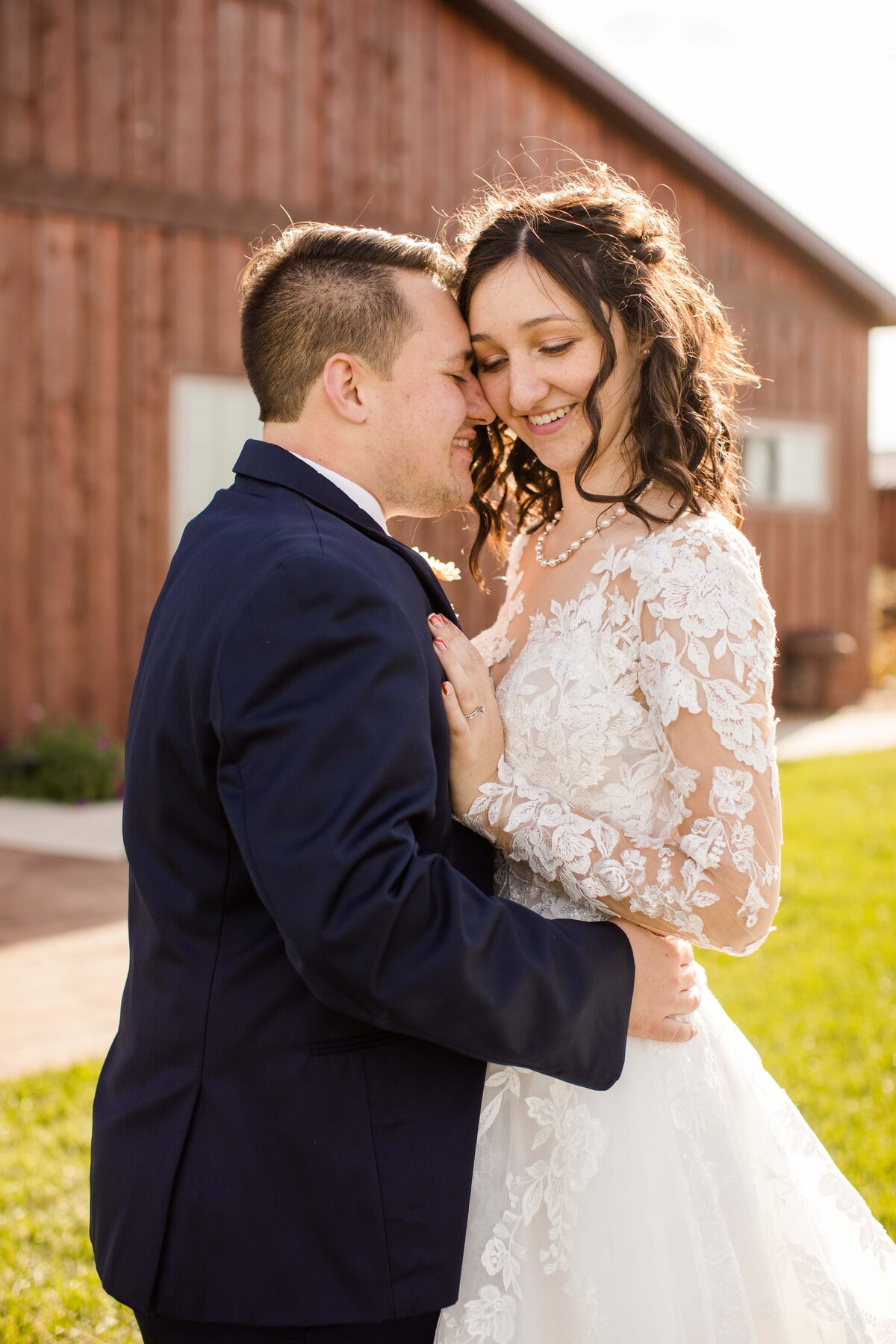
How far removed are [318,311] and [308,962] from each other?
1.09 metres

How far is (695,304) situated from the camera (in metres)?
2.54

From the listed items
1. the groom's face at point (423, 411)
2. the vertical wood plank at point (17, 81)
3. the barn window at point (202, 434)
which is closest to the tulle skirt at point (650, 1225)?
the groom's face at point (423, 411)

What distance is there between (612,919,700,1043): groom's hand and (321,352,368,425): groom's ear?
93 centimetres

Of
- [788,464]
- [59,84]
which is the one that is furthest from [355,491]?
[788,464]

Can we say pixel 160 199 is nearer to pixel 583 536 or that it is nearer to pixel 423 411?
pixel 583 536

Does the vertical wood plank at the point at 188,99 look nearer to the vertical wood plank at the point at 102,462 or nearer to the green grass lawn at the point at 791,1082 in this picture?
the vertical wood plank at the point at 102,462

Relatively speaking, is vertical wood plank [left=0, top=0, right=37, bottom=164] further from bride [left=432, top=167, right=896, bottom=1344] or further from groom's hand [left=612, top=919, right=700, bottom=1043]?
groom's hand [left=612, top=919, right=700, bottom=1043]

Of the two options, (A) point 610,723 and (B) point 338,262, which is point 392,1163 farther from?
(B) point 338,262

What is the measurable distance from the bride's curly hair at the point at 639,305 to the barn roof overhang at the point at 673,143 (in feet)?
34.7

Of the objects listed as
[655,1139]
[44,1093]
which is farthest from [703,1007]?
[44,1093]

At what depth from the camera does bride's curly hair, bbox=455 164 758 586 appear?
2.39m

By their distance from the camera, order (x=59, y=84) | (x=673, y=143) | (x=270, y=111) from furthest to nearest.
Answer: (x=673, y=143)
(x=270, y=111)
(x=59, y=84)

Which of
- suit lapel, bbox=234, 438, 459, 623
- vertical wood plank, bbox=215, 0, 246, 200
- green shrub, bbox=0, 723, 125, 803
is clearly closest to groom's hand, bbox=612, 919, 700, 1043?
suit lapel, bbox=234, 438, 459, 623

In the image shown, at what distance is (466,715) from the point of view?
2104 millimetres
